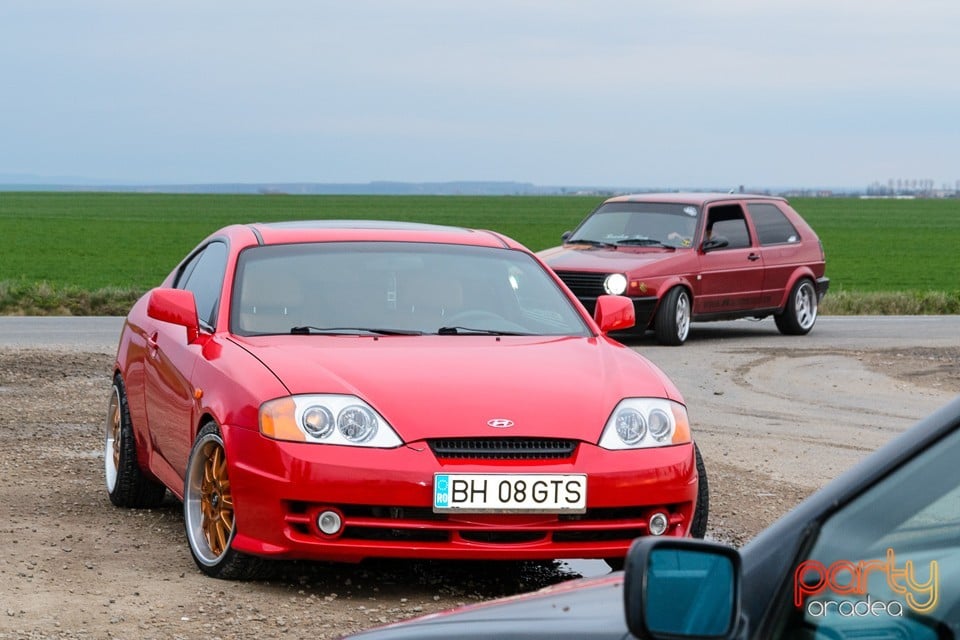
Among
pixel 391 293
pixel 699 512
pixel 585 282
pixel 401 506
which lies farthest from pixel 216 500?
pixel 585 282

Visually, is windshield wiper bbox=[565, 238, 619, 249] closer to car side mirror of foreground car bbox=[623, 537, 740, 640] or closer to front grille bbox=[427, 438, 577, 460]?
front grille bbox=[427, 438, 577, 460]

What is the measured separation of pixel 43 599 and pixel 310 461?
1.12 metres

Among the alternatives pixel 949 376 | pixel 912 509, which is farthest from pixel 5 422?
pixel 912 509

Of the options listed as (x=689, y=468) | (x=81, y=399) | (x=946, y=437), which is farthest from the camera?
(x=81, y=399)

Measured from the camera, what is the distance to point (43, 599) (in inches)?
246

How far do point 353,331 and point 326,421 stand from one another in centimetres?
108

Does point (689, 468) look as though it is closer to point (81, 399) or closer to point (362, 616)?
point (362, 616)

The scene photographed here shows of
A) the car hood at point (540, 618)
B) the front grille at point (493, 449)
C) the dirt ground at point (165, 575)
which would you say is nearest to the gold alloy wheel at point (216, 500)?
the dirt ground at point (165, 575)

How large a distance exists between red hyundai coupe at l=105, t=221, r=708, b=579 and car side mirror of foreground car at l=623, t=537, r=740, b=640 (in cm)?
393

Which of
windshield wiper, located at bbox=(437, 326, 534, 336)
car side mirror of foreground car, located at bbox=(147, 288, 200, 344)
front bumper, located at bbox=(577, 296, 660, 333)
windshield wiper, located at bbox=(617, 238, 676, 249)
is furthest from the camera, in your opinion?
windshield wiper, located at bbox=(617, 238, 676, 249)

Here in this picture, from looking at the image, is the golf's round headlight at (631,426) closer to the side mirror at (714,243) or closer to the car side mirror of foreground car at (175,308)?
the car side mirror of foreground car at (175,308)

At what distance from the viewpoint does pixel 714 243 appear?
19.6 meters

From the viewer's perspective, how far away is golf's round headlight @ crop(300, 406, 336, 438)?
625cm

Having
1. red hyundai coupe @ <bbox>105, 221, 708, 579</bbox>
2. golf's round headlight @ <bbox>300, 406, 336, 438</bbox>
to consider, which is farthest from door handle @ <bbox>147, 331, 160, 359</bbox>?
golf's round headlight @ <bbox>300, 406, 336, 438</bbox>
